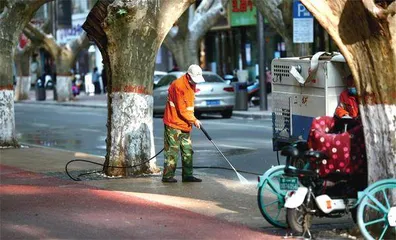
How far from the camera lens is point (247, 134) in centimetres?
2328

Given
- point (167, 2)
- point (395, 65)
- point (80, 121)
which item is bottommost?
point (80, 121)

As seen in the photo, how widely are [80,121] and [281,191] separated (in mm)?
22167

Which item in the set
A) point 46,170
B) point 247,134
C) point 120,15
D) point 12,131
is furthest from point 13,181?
point 247,134

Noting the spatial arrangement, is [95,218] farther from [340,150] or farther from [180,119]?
[180,119]

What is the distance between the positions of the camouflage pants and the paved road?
122 centimetres

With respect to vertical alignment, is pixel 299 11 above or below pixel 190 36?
above

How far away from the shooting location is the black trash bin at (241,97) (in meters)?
32.7

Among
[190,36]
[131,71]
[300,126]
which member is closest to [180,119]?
[131,71]

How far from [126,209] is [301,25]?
51.6ft

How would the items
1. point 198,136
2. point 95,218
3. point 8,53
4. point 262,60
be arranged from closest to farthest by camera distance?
point 95,218
point 8,53
point 198,136
point 262,60

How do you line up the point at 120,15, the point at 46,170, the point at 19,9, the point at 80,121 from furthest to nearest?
the point at 80,121
the point at 19,9
the point at 46,170
the point at 120,15

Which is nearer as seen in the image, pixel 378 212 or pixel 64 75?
pixel 378 212

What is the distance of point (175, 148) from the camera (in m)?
13.9

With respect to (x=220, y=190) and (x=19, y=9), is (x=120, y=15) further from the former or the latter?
(x=19, y=9)
